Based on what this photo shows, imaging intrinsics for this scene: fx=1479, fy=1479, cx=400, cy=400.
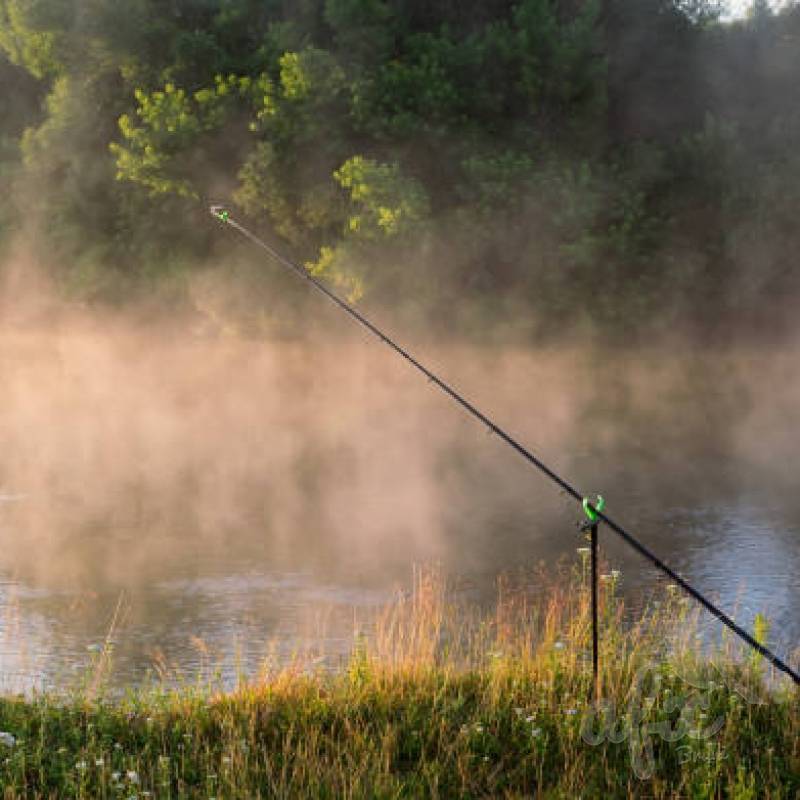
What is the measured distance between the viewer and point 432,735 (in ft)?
21.0

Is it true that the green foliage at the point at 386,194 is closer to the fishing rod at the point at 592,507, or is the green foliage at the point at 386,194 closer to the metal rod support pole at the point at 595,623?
the fishing rod at the point at 592,507

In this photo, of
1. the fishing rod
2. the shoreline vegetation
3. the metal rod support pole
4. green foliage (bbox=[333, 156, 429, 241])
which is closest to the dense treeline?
green foliage (bbox=[333, 156, 429, 241])

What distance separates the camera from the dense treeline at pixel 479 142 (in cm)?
2338

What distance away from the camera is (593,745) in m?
6.28

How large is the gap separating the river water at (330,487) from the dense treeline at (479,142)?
178 cm

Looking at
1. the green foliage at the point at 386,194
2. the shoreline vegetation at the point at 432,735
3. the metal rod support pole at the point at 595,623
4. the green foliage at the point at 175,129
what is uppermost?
the green foliage at the point at 175,129

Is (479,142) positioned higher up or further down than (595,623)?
higher up

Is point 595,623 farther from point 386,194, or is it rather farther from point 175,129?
point 175,129

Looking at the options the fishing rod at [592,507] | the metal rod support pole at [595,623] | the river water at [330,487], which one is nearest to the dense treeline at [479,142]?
the river water at [330,487]

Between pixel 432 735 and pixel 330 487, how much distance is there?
11362 mm

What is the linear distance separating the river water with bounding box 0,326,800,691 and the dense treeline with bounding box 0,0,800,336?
178 centimetres

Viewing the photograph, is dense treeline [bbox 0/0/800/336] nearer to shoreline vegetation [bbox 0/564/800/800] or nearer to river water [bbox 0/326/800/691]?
river water [bbox 0/326/800/691]

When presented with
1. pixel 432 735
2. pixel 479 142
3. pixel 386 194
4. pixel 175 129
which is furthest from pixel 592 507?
pixel 175 129

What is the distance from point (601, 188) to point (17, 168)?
12542 millimetres
